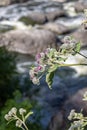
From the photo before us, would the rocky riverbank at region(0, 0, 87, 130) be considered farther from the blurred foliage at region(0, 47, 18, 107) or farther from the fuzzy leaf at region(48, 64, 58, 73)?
the blurred foliage at region(0, 47, 18, 107)

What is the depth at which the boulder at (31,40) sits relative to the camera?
535 inches

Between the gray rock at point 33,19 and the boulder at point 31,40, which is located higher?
the boulder at point 31,40

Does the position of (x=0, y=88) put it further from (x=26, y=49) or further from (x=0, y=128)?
(x=26, y=49)

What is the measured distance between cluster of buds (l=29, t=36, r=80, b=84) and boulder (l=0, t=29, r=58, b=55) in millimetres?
11752

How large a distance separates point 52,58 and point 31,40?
12478 mm

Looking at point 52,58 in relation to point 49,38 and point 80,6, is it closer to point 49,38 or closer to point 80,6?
point 49,38

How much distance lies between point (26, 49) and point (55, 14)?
5.57m

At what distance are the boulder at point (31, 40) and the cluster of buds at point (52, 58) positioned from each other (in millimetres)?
11752

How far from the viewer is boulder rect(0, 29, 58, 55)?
535 inches

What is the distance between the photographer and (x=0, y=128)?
141 inches

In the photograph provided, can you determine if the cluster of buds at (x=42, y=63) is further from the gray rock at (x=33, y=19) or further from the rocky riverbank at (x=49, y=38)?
the gray rock at (x=33, y=19)

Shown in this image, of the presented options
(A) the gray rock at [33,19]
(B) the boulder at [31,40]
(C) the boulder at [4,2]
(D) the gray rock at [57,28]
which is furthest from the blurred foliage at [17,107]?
(C) the boulder at [4,2]

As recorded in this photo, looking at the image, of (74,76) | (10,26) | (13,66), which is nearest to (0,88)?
(13,66)

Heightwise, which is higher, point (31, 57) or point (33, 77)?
point (33, 77)
